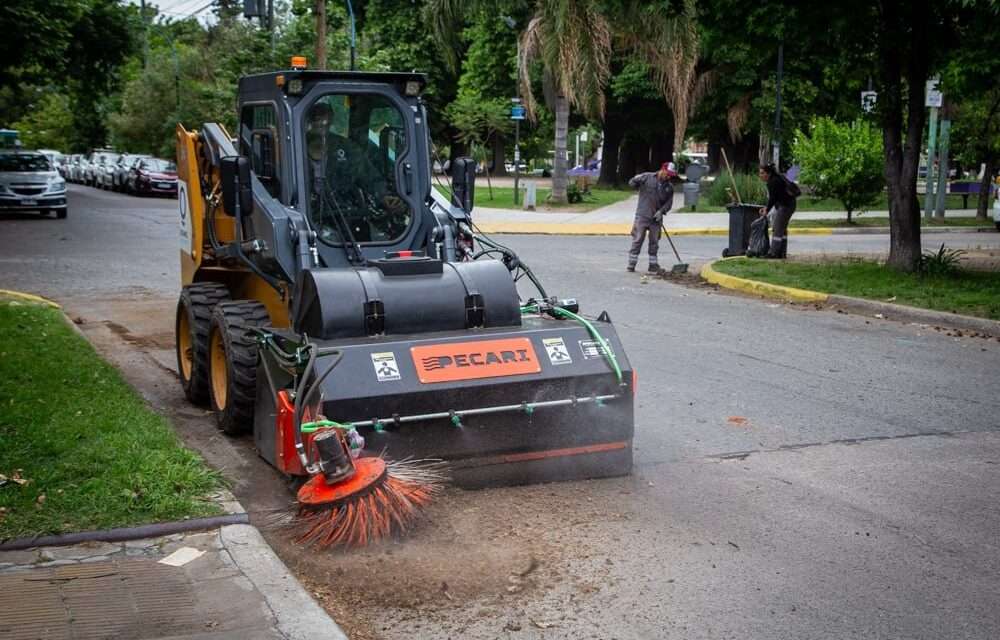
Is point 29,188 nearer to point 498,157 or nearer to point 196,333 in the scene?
point 196,333

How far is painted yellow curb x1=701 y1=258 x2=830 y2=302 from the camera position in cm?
1519

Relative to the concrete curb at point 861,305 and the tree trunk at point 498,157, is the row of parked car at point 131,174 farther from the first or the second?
the concrete curb at point 861,305

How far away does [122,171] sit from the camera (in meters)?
43.8

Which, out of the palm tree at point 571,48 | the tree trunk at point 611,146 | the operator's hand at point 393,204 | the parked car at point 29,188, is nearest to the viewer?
the operator's hand at point 393,204

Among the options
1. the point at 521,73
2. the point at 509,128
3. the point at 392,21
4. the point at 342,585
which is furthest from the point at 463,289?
the point at 392,21

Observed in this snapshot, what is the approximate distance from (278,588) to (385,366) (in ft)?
5.13

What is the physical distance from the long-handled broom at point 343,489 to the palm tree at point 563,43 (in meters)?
22.7

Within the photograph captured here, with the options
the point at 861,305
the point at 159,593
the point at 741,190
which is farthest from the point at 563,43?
the point at 159,593

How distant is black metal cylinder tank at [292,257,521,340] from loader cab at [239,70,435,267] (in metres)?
1.01

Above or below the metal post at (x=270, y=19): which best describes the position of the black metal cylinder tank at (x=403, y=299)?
below

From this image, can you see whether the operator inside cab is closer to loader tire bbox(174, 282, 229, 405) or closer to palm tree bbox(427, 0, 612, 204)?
loader tire bbox(174, 282, 229, 405)

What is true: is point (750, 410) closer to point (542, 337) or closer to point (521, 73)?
point (542, 337)

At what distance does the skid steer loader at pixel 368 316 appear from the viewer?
6.18 m

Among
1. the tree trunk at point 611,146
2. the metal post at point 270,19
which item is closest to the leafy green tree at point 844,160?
the metal post at point 270,19
